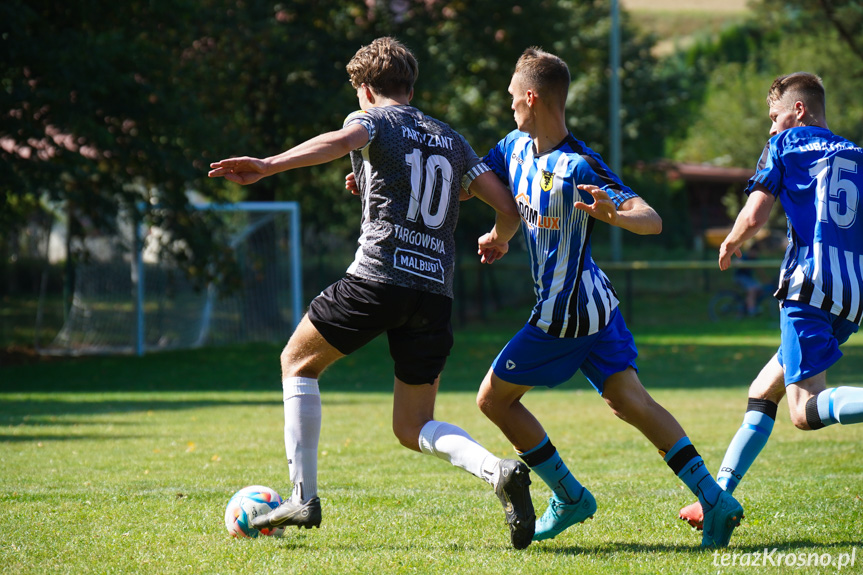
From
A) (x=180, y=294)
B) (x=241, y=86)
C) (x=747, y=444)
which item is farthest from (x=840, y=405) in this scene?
(x=241, y=86)

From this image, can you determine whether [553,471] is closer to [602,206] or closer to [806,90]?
[602,206]

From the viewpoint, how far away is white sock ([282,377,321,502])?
14.5ft

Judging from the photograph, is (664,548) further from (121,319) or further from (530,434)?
(121,319)

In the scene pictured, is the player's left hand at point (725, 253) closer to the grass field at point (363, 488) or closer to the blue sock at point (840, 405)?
the blue sock at point (840, 405)

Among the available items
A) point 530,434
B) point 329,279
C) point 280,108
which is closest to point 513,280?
point 329,279

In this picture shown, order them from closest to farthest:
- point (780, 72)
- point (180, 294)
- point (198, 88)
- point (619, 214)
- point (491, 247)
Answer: point (619, 214) < point (491, 247) < point (198, 88) < point (180, 294) < point (780, 72)

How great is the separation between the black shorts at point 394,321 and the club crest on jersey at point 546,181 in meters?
0.69

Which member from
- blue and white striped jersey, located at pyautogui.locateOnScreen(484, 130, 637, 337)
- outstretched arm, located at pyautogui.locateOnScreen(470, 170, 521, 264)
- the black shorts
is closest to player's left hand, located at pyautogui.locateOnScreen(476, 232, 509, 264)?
outstretched arm, located at pyautogui.locateOnScreen(470, 170, 521, 264)

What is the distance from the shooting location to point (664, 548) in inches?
173

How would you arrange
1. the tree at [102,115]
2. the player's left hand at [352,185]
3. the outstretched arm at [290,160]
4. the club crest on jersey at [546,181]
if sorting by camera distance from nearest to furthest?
1. the outstretched arm at [290,160]
2. the club crest on jersey at [546,181]
3. the player's left hand at [352,185]
4. the tree at [102,115]

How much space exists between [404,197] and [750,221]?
1.63 m

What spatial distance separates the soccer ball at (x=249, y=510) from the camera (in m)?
4.58

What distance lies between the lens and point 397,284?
434cm

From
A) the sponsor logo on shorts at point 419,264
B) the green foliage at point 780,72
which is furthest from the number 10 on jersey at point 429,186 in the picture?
the green foliage at point 780,72
